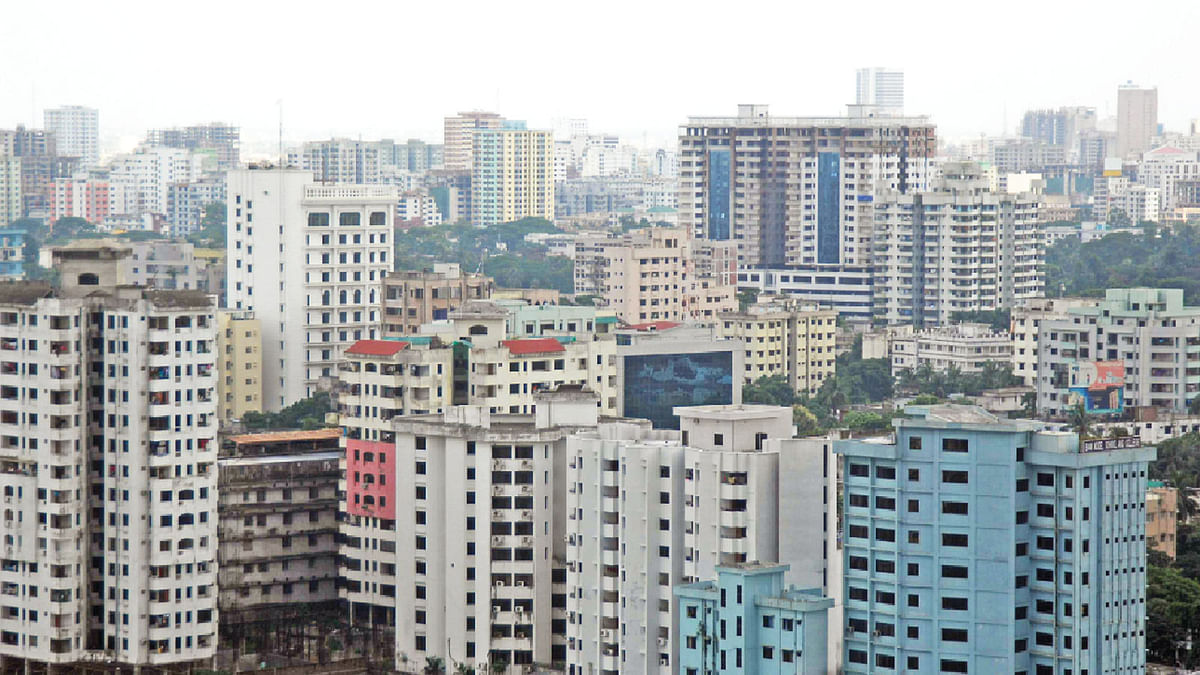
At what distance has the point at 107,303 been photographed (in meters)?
37.2

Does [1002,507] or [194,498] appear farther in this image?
[194,498]

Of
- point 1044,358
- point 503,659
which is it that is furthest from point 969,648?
point 1044,358

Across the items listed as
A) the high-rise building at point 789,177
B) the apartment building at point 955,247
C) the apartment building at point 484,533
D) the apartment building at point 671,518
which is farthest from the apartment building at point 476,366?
the high-rise building at point 789,177

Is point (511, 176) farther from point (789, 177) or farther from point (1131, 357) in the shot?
point (1131, 357)

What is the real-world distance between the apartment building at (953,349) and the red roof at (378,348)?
2762 cm

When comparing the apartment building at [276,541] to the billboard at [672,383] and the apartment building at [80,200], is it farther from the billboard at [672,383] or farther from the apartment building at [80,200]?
the apartment building at [80,200]

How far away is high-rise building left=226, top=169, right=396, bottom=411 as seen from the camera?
189 feet

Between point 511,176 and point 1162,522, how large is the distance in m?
91.5

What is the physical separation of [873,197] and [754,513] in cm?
5529

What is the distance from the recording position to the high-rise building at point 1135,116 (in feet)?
549

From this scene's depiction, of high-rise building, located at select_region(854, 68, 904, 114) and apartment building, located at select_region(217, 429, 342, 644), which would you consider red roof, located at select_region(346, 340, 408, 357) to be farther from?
high-rise building, located at select_region(854, 68, 904, 114)

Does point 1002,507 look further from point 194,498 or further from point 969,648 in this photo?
point 194,498

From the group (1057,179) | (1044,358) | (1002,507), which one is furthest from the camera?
(1057,179)

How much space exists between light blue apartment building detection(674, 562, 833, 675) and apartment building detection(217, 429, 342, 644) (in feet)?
37.2
